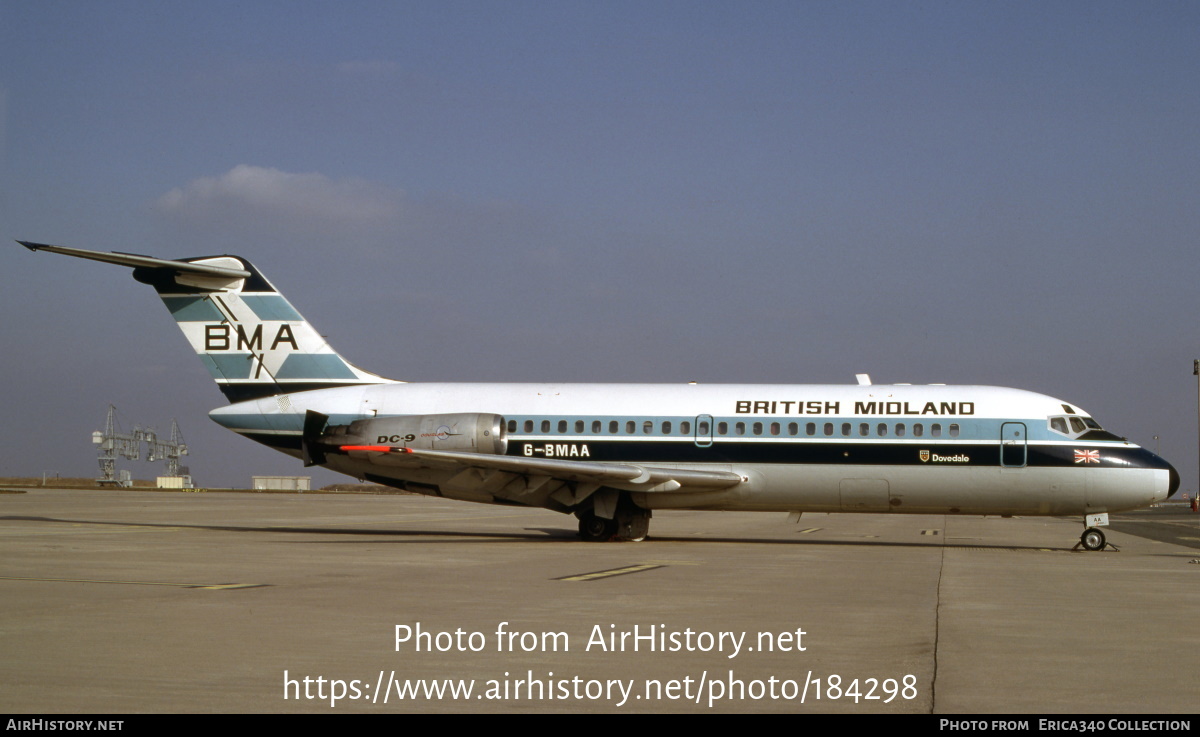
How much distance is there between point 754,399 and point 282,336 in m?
11.3

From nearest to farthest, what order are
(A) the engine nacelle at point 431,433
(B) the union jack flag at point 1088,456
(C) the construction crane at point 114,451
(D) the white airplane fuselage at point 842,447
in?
(B) the union jack flag at point 1088,456
(D) the white airplane fuselage at point 842,447
(A) the engine nacelle at point 431,433
(C) the construction crane at point 114,451

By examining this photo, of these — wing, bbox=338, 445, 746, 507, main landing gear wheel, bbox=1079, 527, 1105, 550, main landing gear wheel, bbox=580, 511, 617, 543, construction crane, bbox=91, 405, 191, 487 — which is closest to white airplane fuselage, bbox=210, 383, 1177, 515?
wing, bbox=338, 445, 746, 507

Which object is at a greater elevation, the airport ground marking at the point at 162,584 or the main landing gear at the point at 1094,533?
the airport ground marking at the point at 162,584

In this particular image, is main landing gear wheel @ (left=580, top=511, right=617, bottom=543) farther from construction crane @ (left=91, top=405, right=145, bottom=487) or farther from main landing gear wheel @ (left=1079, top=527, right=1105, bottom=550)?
construction crane @ (left=91, top=405, right=145, bottom=487)

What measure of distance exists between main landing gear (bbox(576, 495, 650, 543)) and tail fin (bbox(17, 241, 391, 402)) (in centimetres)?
686

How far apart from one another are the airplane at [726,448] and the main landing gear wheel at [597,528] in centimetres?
3

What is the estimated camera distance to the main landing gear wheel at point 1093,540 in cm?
2417

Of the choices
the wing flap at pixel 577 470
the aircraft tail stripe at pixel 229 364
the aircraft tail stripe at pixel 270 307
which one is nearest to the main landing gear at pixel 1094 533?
the wing flap at pixel 577 470

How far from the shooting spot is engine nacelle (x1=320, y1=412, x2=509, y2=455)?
81.3 feet

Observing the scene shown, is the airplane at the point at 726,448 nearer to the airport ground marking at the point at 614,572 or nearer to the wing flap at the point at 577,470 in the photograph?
the wing flap at the point at 577,470

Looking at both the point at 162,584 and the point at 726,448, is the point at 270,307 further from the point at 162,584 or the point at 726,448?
the point at 162,584

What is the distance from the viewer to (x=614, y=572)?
16.9m
